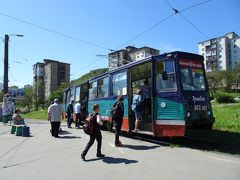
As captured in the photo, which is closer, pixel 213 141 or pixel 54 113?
pixel 213 141

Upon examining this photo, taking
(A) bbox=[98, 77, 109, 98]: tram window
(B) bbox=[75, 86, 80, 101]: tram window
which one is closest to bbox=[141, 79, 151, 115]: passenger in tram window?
(A) bbox=[98, 77, 109, 98]: tram window

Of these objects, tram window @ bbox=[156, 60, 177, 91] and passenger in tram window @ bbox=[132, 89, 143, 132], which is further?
passenger in tram window @ bbox=[132, 89, 143, 132]

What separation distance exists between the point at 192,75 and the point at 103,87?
264 inches

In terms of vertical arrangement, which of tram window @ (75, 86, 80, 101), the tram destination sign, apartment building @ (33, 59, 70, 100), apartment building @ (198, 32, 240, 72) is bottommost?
tram window @ (75, 86, 80, 101)

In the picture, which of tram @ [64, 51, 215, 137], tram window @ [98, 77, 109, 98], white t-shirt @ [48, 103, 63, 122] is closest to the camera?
tram @ [64, 51, 215, 137]

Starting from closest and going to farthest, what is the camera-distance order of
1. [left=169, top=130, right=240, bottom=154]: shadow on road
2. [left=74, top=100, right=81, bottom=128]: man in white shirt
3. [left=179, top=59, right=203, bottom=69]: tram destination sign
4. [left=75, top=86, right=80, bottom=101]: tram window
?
[left=169, top=130, right=240, bottom=154]: shadow on road, [left=179, top=59, right=203, bottom=69]: tram destination sign, [left=74, top=100, right=81, bottom=128]: man in white shirt, [left=75, top=86, right=80, bottom=101]: tram window

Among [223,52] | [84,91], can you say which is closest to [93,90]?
[84,91]

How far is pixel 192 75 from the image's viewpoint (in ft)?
41.9

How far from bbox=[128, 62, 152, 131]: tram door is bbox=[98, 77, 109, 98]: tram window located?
241 centimetres

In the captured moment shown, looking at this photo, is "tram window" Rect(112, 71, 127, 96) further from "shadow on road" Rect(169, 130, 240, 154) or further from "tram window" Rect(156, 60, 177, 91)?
"shadow on road" Rect(169, 130, 240, 154)

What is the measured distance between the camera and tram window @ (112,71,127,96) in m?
15.4

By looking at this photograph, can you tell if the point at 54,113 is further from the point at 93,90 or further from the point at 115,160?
the point at 115,160

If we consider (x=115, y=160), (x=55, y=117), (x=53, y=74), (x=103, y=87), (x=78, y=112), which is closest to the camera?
(x=115, y=160)

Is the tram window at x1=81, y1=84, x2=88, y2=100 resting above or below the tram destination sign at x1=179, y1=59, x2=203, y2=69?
below
